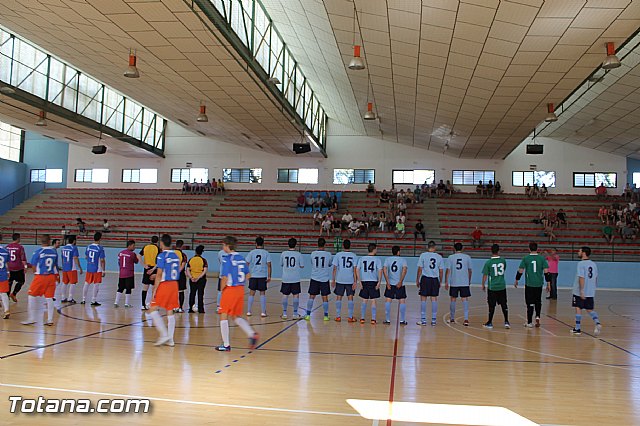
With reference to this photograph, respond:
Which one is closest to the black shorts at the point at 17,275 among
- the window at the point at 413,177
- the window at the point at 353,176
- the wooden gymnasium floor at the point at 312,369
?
the wooden gymnasium floor at the point at 312,369

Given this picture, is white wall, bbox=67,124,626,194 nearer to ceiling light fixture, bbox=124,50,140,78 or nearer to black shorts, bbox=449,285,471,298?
ceiling light fixture, bbox=124,50,140,78

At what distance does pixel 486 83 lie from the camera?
1605 centimetres

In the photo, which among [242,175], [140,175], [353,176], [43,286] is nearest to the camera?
[43,286]

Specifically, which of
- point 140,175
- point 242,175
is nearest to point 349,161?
point 242,175

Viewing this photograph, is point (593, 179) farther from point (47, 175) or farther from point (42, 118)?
point (47, 175)

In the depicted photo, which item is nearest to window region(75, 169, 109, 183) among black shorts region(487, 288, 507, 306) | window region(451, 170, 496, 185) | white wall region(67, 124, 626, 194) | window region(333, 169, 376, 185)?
white wall region(67, 124, 626, 194)

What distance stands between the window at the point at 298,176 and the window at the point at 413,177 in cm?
523

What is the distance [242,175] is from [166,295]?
2669cm

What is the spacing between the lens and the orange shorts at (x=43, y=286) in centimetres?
977

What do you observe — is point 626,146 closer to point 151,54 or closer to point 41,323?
point 151,54

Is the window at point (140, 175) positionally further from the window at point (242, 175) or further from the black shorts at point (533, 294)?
the black shorts at point (533, 294)

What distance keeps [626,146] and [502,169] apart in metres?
6.82

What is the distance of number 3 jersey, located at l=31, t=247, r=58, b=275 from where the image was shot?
31.8 ft

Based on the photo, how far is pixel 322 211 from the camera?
30.1m
